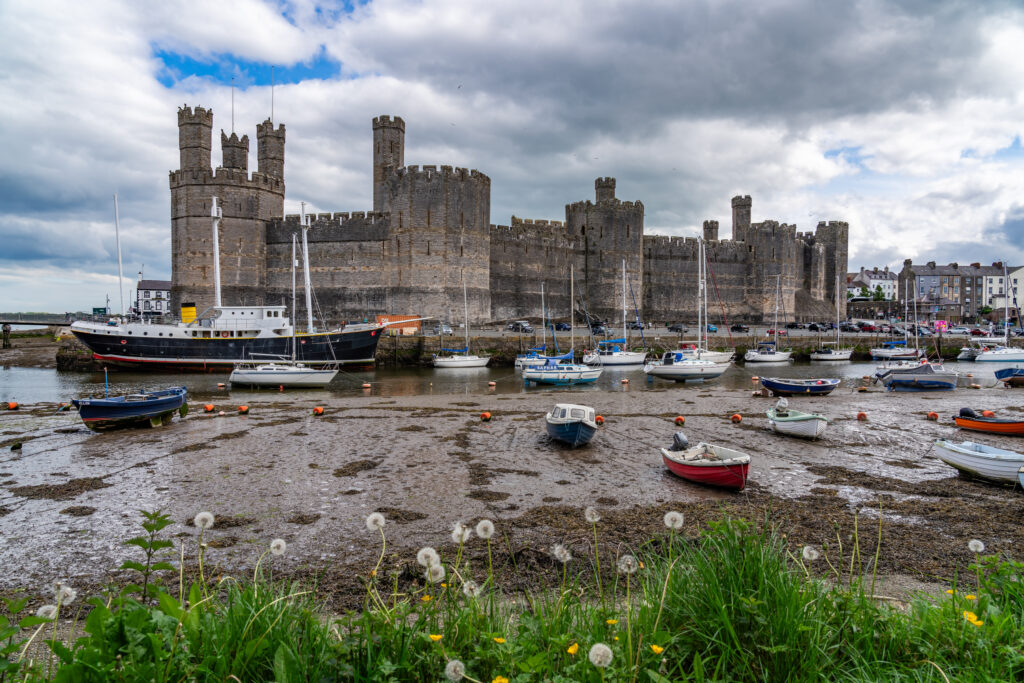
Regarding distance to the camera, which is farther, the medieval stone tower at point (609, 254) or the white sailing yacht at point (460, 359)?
the medieval stone tower at point (609, 254)

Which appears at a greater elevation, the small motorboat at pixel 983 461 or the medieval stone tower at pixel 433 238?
the medieval stone tower at pixel 433 238

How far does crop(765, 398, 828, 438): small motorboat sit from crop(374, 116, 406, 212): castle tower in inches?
1425

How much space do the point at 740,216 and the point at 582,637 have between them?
6419 centimetres

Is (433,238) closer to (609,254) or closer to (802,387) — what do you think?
(609,254)

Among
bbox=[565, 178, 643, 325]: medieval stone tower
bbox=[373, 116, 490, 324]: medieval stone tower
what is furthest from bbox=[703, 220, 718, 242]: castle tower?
bbox=[373, 116, 490, 324]: medieval stone tower

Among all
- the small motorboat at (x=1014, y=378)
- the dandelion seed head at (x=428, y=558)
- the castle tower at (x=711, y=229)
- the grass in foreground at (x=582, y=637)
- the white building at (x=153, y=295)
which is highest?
the castle tower at (x=711, y=229)

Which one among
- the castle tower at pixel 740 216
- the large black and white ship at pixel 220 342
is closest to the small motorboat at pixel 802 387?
the large black and white ship at pixel 220 342

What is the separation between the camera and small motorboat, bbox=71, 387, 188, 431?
45.2 feet

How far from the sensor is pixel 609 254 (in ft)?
165

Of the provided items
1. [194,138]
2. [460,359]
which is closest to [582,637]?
[460,359]

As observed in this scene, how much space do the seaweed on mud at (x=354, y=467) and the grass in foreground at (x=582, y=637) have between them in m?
7.24

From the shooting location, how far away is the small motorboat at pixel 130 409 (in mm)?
13789

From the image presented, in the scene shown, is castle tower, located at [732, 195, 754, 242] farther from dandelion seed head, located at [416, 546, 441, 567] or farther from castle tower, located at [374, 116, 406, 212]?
dandelion seed head, located at [416, 546, 441, 567]

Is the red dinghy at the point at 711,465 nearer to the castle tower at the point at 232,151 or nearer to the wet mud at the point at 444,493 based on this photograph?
the wet mud at the point at 444,493
